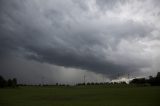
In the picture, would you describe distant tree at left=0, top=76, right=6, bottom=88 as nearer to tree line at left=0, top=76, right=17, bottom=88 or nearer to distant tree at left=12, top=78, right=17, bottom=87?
tree line at left=0, top=76, right=17, bottom=88

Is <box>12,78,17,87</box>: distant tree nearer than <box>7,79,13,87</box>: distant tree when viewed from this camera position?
No

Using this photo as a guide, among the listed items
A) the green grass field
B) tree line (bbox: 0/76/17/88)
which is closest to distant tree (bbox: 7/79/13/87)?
tree line (bbox: 0/76/17/88)

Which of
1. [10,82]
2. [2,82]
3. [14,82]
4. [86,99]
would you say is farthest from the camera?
[14,82]

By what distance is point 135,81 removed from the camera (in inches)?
6880

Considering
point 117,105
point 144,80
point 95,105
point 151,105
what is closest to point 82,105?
point 95,105

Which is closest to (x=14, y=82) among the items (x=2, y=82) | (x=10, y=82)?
(x=10, y=82)

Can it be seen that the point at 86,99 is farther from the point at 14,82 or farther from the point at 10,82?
the point at 14,82

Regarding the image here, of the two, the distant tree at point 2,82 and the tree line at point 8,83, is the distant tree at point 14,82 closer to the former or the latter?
the tree line at point 8,83

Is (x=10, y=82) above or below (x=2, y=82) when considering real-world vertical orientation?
above

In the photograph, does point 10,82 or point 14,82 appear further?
point 14,82

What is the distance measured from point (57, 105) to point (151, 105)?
17657 mm

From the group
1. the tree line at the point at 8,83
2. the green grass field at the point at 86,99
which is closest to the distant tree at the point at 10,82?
the tree line at the point at 8,83

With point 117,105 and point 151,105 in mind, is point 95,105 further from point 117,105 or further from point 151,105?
point 151,105

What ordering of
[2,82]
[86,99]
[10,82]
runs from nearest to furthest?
1. [86,99]
2. [2,82]
3. [10,82]
